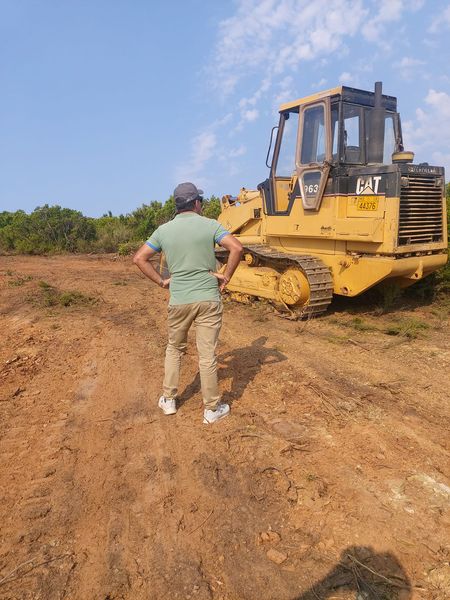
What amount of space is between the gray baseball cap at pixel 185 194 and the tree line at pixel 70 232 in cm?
1692

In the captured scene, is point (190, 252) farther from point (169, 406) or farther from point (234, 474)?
point (234, 474)

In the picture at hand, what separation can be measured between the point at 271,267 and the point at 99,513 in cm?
634

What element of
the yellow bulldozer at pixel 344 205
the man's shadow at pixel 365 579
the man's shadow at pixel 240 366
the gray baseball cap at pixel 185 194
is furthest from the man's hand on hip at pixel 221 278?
the yellow bulldozer at pixel 344 205

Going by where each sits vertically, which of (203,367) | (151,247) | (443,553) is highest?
(151,247)

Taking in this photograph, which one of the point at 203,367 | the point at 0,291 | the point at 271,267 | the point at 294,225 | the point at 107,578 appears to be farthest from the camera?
the point at 0,291

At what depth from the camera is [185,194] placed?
3807 millimetres

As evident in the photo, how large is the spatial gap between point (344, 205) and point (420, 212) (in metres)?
1.15

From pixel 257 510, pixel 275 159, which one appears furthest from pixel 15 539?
pixel 275 159

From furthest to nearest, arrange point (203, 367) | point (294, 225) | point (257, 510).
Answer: point (294, 225) < point (203, 367) < point (257, 510)

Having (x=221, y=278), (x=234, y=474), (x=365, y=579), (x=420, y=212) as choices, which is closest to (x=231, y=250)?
(x=221, y=278)

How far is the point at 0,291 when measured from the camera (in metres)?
10.6

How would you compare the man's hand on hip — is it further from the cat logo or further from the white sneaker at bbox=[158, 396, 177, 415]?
the cat logo

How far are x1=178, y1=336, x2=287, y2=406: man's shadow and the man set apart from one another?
597mm

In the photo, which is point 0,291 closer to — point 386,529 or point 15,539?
point 15,539
